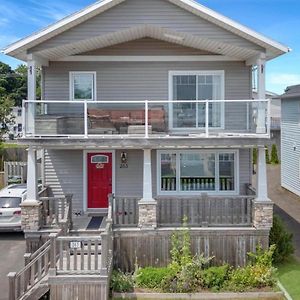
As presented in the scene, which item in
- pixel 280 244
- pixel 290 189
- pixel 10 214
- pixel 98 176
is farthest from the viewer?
pixel 290 189

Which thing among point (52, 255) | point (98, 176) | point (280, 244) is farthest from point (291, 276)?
point (98, 176)

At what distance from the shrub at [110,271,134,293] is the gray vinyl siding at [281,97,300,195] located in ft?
58.6

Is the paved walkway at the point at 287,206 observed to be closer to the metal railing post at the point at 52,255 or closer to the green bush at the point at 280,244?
the green bush at the point at 280,244

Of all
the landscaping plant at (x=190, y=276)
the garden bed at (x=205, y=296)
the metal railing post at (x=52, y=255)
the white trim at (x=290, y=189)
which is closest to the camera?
the metal railing post at (x=52, y=255)

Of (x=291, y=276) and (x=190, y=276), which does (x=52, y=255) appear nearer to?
(x=190, y=276)

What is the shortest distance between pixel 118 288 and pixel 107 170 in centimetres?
541

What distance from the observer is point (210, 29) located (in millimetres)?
15242

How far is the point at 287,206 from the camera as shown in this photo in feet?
84.8

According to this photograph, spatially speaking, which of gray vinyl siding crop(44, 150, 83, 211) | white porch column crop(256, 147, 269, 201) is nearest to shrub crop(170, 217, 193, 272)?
white porch column crop(256, 147, 269, 201)

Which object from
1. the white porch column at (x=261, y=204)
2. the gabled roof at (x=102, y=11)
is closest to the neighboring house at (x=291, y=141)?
the gabled roof at (x=102, y=11)

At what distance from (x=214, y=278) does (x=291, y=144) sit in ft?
61.3

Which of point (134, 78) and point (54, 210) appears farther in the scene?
point (134, 78)

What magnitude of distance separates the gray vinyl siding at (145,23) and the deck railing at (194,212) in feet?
17.0

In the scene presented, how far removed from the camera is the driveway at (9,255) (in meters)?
14.6
